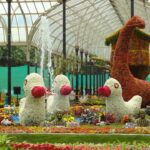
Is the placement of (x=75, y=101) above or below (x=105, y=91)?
below

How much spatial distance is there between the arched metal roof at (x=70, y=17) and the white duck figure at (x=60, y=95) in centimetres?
2668

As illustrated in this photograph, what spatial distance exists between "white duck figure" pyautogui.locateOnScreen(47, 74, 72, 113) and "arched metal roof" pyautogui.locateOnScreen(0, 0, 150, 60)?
87.5 feet

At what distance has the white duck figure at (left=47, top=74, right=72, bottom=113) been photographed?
21266mm

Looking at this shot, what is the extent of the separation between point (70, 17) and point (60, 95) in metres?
37.0

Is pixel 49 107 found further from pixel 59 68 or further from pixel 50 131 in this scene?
pixel 59 68

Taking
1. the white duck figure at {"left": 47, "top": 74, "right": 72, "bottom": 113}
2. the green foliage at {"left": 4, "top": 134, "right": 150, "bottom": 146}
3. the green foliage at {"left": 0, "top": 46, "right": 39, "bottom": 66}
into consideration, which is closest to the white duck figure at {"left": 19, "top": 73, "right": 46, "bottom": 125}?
the white duck figure at {"left": 47, "top": 74, "right": 72, "bottom": 113}

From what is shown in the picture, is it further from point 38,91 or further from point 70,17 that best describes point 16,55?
point 38,91

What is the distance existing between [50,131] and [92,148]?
448 cm

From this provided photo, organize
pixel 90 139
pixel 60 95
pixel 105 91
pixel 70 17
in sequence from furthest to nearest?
pixel 70 17 < pixel 60 95 < pixel 105 91 < pixel 90 139

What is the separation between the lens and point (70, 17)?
58.2 metres

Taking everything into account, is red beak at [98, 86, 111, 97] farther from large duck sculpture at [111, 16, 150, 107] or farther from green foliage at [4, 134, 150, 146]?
green foliage at [4, 134, 150, 146]

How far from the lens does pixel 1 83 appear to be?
45750 mm

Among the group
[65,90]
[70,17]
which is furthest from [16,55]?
[65,90]

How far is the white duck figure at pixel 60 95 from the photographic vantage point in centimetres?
2127
